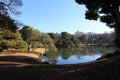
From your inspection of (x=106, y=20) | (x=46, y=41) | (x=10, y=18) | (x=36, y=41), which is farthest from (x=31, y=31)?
(x=106, y=20)

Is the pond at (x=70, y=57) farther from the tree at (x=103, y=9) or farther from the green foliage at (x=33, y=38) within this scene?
the tree at (x=103, y=9)

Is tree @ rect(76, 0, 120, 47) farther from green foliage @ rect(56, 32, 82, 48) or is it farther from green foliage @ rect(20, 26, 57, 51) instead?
green foliage @ rect(56, 32, 82, 48)

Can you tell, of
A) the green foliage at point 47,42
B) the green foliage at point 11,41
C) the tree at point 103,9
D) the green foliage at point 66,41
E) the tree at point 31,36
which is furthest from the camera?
the green foliage at point 66,41

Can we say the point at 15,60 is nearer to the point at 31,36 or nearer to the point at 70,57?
the point at 70,57

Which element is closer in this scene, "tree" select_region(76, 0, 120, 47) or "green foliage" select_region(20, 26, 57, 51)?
"tree" select_region(76, 0, 120, 47)

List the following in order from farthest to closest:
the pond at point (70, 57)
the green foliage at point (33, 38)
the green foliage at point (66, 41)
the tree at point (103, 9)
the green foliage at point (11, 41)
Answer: the green foliage at point (66, 41) → the green foliage at point (33, 38) → the green foliage at point (11, 41) → the pond at point (70, 57) → the tree at point (103, 9)

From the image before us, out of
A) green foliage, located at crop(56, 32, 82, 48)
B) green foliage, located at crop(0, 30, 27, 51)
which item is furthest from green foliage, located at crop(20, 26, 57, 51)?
green foliage, located at crop(56, 32, 82, 48)

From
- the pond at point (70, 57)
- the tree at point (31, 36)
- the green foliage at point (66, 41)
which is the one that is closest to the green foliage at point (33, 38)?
the tree at point (31, 36)

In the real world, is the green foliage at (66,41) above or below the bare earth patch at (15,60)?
above

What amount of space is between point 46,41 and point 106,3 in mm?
58470

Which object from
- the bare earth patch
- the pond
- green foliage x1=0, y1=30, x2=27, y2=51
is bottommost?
the pond

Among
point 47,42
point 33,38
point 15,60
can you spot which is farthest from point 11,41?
point 47,42

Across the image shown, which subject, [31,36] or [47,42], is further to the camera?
[47,42]

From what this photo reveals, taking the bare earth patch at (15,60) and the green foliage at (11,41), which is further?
the green foliage at (11,41)
